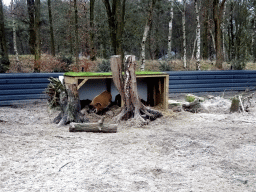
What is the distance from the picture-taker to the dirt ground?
9.80 feet

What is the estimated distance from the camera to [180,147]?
4.40 meters

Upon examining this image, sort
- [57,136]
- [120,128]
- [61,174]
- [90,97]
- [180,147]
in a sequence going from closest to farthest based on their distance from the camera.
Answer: [61,174] → [180,147] → [57,136] → [120,128] → [90,97]

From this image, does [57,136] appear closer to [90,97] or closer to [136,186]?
[136,186]

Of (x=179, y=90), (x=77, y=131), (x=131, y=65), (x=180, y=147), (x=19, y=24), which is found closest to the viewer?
(x=180, y=147)

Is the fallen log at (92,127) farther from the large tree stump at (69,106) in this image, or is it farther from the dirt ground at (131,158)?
the large tree stump at (69,106)

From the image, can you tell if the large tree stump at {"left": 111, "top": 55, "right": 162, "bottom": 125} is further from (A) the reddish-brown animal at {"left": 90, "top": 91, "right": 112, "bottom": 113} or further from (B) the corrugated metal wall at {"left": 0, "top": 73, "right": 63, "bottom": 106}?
(B) the corrugated metal wall at {"left": 0, "top": 73, "right": 63, "bottom": 106}

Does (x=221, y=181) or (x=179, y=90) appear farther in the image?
(x=179, y=90)

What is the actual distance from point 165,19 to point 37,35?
17843 mm

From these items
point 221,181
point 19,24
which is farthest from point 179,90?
point 19,24

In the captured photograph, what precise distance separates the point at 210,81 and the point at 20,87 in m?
8.01

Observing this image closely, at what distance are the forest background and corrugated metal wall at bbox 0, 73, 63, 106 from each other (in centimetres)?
114

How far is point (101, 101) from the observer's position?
768cm

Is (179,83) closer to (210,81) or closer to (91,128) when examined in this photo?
(210,81)

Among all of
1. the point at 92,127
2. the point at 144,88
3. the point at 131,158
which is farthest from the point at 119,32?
the point at 131,158
